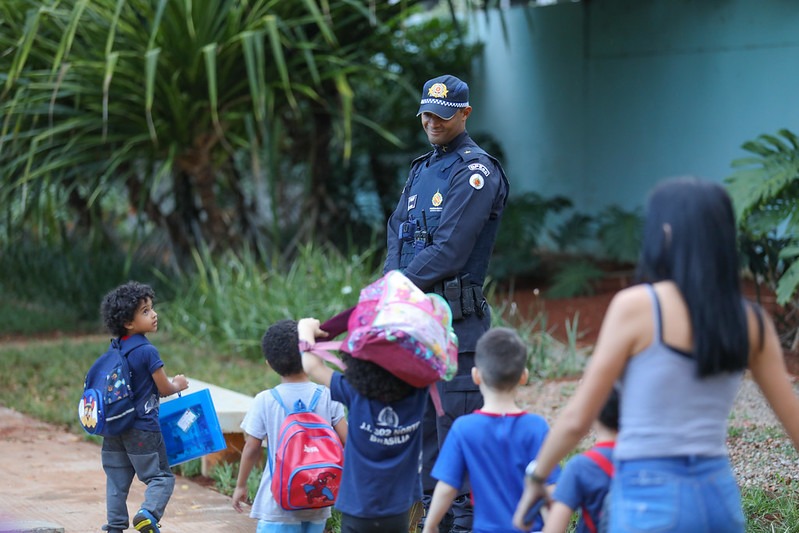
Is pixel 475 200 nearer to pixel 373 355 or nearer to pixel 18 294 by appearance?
pixel 373 355

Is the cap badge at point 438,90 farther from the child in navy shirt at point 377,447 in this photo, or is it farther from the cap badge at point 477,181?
the child in navy shirt at point 377,447

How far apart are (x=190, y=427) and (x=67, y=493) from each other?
134 centimetres

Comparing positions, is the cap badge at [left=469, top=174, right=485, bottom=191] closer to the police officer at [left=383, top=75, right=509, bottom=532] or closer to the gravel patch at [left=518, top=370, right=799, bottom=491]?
the police officer at [left=383, top=75, right=509, bottom=532]

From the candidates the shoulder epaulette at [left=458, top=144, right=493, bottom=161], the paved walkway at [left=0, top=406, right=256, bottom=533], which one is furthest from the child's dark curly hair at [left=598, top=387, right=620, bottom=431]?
the paved walkway at [left=0, top=406, right=256, bottom=533]

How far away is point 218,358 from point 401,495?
17.7 feet

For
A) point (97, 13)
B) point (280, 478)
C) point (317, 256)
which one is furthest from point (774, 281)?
point (97, 13)

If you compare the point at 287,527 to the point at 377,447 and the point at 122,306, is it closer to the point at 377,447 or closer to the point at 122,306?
the point at 377,447

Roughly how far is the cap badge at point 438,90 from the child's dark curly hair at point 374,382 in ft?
4.44

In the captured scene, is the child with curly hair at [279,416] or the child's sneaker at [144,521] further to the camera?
the child's sneaker at [144,521]

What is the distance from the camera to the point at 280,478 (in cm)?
366

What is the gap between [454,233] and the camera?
13.6ft

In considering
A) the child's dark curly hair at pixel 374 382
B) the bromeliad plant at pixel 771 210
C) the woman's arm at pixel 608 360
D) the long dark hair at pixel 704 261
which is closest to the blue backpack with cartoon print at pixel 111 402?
the child's dark curly hair at pixel 374 382

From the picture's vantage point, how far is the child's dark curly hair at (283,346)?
3672 millimetres

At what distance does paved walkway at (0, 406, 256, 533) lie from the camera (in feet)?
15.9
